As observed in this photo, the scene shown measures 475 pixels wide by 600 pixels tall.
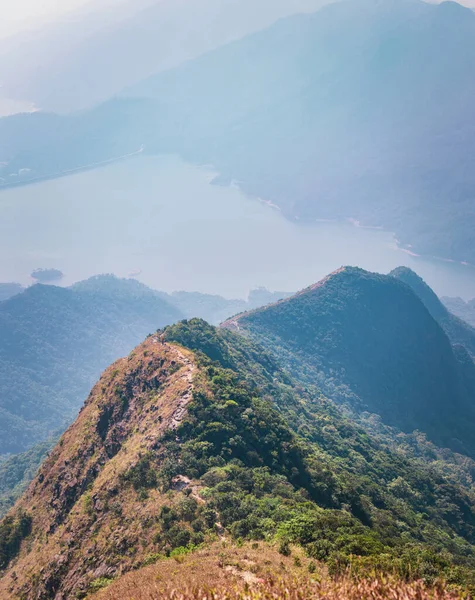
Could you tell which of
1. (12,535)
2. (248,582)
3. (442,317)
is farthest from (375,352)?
(248,582)

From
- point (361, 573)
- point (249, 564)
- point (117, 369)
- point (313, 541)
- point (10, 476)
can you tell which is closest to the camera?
point (361, 573)

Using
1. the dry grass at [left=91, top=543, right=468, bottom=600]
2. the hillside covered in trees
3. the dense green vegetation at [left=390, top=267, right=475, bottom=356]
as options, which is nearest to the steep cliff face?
the hillside covered in trees

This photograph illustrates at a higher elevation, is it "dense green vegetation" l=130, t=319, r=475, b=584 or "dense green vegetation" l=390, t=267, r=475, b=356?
"dense green vegetation" l=390, t=267, r=475, b=356

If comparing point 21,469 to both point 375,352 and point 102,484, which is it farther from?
point 102,484

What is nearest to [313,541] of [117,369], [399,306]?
[117,369]

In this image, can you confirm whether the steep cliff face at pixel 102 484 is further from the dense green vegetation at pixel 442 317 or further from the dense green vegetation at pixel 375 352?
the dense green vegetation at pixel 442 317

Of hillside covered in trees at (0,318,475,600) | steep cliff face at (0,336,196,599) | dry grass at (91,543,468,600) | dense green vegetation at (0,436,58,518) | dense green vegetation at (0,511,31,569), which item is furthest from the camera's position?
dense green vegetation at (0,436,58,518)

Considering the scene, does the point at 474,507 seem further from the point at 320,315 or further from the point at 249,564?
the point at 320,315

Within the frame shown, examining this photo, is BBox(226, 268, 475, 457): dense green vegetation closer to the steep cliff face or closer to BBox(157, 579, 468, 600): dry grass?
the steep cliff face
